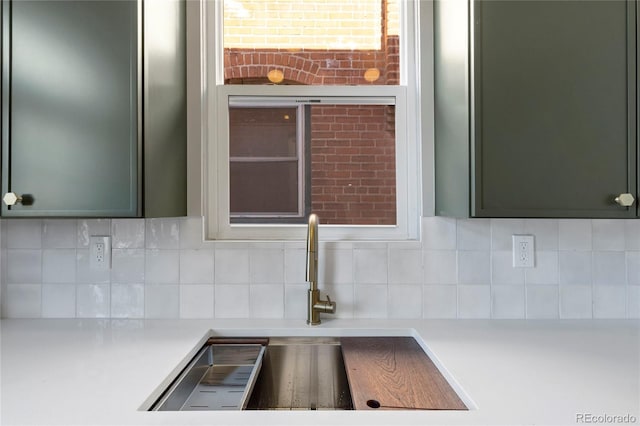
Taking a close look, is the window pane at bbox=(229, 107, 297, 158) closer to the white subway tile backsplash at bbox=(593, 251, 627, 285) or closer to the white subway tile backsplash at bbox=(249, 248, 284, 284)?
the white subway tile backsplash at bbox=(249, 248, 284, 284)

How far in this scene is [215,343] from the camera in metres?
1.35

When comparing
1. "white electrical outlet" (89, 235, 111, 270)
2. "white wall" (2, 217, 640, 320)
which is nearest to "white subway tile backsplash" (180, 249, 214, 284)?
"white wall" (2, 217, 640, 320)

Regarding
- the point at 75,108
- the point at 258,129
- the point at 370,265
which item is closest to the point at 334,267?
the point at 370,265

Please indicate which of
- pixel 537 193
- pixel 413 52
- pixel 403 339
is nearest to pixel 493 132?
pixel 537 193

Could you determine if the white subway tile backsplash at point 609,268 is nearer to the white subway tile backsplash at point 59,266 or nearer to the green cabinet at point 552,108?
the green cabinet at point 552,108

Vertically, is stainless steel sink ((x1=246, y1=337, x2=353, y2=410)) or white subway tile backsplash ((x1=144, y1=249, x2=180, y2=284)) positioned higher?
white subway tile backsplash ((x1=144, y1=249, x2=180, y2=284))

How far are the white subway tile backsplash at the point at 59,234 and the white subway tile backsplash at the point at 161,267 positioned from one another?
29 cm

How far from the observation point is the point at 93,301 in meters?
1.50

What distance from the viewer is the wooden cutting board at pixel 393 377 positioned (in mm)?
918

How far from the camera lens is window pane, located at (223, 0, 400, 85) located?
1.60 metres

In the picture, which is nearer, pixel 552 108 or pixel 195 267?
pixel 552 108

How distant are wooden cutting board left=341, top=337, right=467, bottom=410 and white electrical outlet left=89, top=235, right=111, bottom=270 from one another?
0.94 m

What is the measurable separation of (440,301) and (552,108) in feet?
2.52

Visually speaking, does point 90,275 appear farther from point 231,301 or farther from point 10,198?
point 231,301
